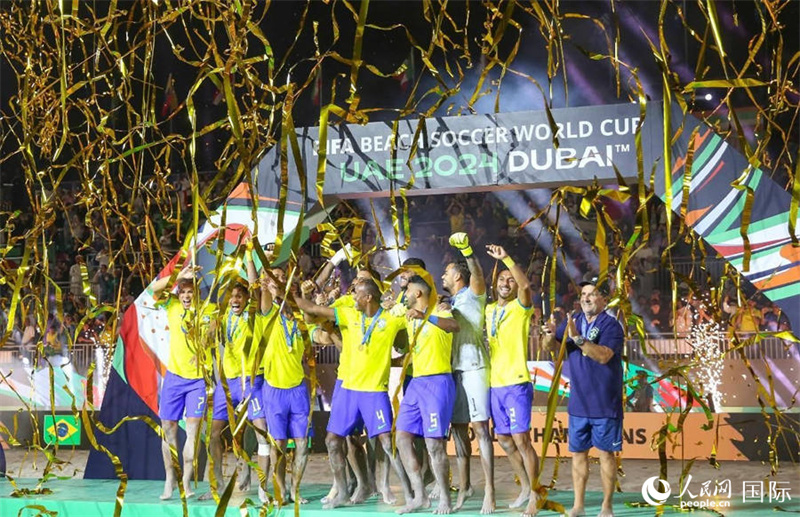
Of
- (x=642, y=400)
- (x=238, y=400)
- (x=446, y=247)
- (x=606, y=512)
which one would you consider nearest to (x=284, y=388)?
(x=238, y=400)

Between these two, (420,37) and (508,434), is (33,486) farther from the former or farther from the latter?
(420,37)

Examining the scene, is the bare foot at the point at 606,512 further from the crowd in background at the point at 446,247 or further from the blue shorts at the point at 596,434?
the crowd in background at the point at 446,247

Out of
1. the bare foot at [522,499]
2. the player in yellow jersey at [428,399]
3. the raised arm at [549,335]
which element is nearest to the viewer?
the raised arm at [549,335]

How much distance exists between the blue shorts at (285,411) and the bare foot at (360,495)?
554 millimetres

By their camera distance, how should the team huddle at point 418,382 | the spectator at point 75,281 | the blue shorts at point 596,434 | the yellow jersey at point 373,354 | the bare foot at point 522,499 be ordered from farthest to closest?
the spectator at point 75,281
the yellow jersey at point 373,354
the bare foot at point 522,499
the team huddle at point 418,382
the blue shorts at point 596,434

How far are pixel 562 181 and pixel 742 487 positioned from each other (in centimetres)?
292

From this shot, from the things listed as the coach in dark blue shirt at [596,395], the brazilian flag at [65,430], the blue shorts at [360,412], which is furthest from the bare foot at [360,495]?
the brazilian flag at [65,430]

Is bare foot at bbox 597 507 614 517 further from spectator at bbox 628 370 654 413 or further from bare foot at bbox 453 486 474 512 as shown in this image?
spectator at bbox 628 370 654 413

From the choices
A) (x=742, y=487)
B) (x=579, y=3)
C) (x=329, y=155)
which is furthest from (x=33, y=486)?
(x=579, y=3)

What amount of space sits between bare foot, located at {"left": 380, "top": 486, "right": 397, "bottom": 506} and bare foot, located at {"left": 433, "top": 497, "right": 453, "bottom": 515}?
0.56 metres

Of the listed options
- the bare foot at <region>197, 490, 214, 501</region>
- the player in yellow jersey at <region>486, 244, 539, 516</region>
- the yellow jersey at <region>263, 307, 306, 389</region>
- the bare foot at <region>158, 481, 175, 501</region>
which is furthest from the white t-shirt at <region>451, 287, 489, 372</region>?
the bare foot at <region>158, 481, 175, 501</region>

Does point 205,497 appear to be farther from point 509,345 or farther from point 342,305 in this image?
point 509,345

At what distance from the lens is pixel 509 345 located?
21.2 feet

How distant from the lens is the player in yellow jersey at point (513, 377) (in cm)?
638
